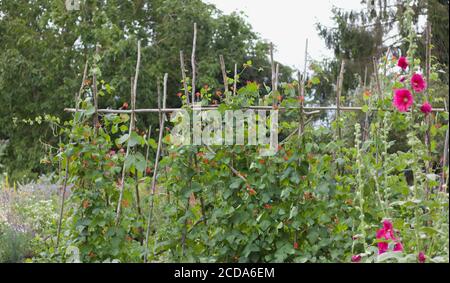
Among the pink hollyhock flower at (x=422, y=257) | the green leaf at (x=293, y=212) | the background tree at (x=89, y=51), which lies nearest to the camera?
the pink hollyhock flower at (x=422, y=257)

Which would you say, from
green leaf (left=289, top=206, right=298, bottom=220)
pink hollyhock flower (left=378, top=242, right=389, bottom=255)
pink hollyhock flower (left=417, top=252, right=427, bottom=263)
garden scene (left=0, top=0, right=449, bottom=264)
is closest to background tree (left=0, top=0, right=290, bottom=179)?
garden scene (left=0, top=0, right=449, bottom=264)

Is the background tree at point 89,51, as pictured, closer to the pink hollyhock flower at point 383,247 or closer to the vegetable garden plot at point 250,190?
the vegetable garden plot at point 250,190

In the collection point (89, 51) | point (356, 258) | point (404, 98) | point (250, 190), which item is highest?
point (89, 51)

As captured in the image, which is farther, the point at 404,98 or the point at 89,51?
the point at 89,51

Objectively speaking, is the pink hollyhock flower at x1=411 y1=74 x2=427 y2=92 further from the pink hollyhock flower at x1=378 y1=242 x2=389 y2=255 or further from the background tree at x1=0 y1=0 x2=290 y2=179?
the background tree at x1=0 y1=0 x2=290 y2=179

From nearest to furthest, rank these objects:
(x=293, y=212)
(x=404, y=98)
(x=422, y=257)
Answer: (x=422, y=257)
(x=404, y=98)
(x=293, y=212)

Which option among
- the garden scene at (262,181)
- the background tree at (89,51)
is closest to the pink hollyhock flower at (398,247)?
the garden scene at (262,181)

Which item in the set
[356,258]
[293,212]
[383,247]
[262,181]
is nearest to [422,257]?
[383,247]

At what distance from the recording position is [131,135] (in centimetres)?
363

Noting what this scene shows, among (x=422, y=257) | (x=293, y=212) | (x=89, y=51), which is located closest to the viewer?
(x=422, y=257)

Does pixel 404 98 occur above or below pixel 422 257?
above

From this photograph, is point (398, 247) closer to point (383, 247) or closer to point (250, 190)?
point (383, 247)

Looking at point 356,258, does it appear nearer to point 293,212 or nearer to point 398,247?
point 398,247
